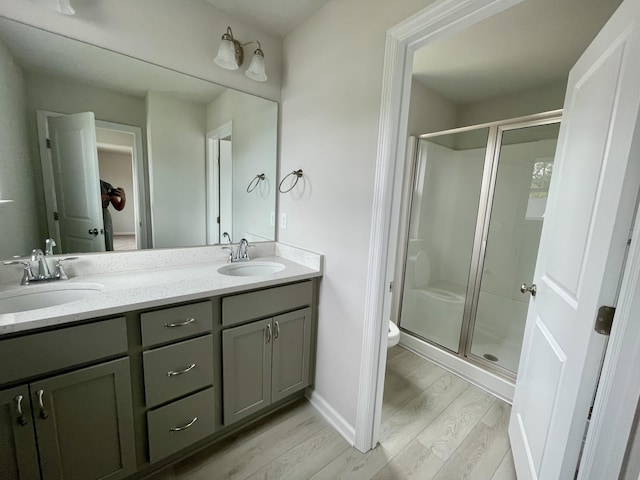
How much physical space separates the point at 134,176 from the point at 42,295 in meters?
0.71

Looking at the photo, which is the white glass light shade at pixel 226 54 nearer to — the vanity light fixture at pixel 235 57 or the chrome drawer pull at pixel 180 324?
the vanity light fixture at pixel 235 57

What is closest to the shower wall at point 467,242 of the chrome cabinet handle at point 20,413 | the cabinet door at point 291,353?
the cabinet door at point 291,353

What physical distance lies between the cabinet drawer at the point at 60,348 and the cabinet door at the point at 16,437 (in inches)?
2.6

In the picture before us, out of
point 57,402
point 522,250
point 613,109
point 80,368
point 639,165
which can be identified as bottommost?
point 57,402

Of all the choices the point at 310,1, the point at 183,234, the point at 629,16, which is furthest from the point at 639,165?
the point at 183,234

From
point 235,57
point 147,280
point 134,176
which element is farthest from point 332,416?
point 235,57

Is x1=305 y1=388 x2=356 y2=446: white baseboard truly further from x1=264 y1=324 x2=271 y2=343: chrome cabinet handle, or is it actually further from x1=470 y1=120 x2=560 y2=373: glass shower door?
x1=470 y1=120 x2=560 y2=373: glass shower door

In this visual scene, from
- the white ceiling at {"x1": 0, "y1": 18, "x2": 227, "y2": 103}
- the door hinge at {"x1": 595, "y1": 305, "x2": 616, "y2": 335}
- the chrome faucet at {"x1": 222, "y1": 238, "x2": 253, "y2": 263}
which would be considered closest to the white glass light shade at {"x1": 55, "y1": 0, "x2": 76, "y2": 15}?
the white ceiling at {"x1": 0, "y1": 18, "x2": 227, "y2": 103}

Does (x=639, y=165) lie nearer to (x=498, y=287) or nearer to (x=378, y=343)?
(x=378, y=343)

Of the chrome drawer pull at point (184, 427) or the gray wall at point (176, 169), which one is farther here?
the gray wall at point (176, 169)

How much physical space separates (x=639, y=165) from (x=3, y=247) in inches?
90.8

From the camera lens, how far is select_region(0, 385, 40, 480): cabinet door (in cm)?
85

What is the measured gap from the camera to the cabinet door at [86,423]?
3.02 feet

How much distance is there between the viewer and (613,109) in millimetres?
809
